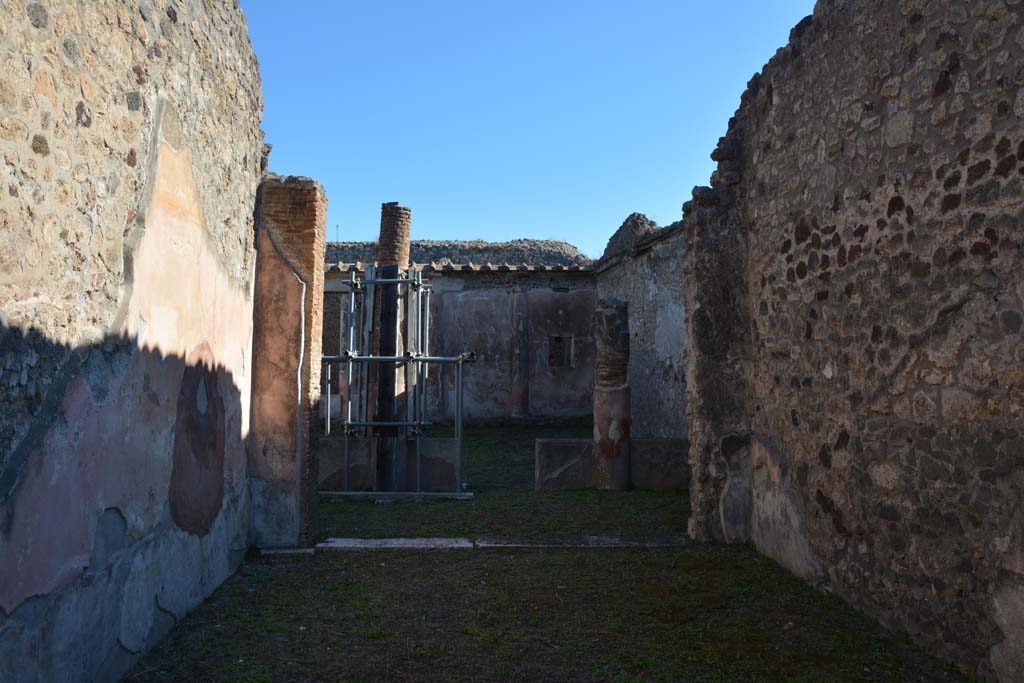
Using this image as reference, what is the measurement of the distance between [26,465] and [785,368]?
13.8 ft

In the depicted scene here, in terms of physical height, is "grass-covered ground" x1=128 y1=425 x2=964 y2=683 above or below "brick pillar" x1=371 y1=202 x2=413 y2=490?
below

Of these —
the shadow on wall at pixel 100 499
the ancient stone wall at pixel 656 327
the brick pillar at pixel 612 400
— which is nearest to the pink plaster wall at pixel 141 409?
the shadow on wall at pixel 100 499

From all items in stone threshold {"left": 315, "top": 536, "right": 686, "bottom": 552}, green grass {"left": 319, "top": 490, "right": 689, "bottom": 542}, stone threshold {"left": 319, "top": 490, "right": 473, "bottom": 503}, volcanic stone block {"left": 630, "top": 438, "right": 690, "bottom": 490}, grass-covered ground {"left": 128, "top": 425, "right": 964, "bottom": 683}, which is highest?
volcanic stone block {"left": 630, "top": 438, "right": 690, "bottom": 490}

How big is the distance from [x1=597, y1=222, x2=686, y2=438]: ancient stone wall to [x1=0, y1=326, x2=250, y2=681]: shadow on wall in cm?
803

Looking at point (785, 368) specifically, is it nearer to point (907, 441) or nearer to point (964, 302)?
point (907, 441)

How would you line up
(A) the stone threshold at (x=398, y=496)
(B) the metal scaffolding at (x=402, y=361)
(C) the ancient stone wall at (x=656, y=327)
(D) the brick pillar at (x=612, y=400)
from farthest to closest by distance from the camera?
(C) the ancient stone wall at (x=656, y=327) → (D) the brick pillar at (x=612, y=400) → (B) the metal scaffolding at (x=402, y=361) → (A) the stone threshold at (x=398, y=496)

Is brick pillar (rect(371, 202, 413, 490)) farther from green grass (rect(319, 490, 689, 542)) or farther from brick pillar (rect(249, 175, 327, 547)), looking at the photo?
Result: brick pillar (rect(249, 175, 327, 547))

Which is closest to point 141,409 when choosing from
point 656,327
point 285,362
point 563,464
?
point 285,362

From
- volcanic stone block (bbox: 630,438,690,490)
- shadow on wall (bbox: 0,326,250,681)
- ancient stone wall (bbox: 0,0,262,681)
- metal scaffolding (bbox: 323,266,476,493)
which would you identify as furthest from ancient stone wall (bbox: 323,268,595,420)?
shadow on wall (bbox: 0,326,250,681)

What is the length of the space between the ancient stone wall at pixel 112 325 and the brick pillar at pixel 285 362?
511 millimetres

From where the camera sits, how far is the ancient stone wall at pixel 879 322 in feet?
10.1

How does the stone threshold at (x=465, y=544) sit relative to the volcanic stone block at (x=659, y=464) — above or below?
below

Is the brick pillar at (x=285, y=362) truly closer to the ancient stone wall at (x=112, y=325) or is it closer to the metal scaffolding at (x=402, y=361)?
the ancient stone wall at (x=112, y=325)

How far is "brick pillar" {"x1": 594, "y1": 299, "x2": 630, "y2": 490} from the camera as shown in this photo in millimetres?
8445
